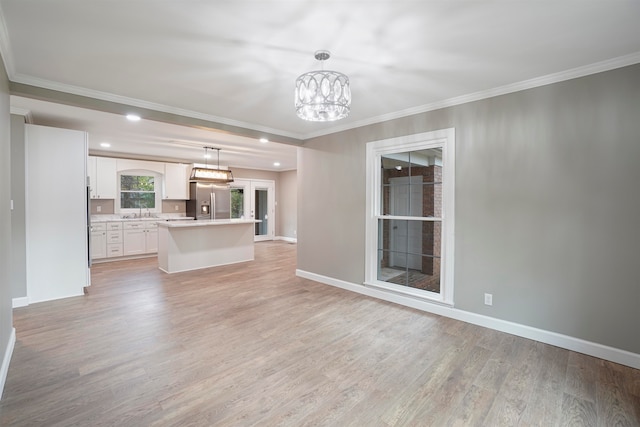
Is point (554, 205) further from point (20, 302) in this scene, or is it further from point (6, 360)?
point (20, 302)

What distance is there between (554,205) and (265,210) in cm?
857

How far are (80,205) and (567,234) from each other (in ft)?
19.6

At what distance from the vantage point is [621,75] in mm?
2447

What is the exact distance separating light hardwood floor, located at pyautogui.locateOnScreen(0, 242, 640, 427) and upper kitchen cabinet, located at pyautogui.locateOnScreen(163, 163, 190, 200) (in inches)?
166

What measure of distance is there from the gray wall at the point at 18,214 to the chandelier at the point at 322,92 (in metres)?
3.92

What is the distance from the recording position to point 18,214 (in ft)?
12.3

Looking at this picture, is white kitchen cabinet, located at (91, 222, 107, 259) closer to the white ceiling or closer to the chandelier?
the white ceiling

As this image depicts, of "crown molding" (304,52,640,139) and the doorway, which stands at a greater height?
"crown molding" (304,52,640,139)

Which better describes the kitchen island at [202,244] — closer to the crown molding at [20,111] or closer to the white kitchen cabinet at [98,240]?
the white kitchen cabinet at [98,240]

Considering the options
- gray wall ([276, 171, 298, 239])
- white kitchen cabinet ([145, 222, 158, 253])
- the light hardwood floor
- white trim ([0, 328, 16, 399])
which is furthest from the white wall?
gray wall ([276, 171, 298, 239])

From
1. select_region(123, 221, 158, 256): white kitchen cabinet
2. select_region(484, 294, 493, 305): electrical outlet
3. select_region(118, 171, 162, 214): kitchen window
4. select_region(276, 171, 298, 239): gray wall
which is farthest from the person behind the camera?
select_region(276, 171, 298, 239): gray wall

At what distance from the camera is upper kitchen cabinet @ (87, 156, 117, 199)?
21.2 ft

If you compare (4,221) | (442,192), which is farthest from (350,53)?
(4,221)

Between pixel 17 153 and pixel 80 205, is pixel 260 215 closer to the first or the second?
pixel 80 205
